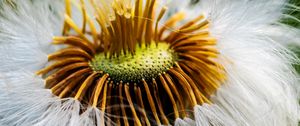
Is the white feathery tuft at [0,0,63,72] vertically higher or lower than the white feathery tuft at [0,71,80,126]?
higher

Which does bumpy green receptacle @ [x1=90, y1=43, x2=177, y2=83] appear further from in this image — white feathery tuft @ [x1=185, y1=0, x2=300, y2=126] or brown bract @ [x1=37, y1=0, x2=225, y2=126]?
white feathery tuft @ [x1=185, y1=0, x2=300, y2=126]

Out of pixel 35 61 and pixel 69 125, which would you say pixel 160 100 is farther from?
pixel 35 61

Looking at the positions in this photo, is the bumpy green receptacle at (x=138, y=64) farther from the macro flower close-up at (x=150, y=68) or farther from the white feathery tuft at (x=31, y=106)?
the white feathery tuft at (x=31, y=106)

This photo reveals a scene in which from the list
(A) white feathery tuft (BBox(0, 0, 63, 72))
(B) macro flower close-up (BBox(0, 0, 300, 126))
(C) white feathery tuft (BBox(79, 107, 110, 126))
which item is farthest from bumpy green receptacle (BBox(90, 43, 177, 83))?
(A) white feathery tuft (BBox(0, 0, 63, 72))

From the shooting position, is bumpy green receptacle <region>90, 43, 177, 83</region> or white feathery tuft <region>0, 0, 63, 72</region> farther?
white feathery tuft <region>0, 0, 63, 72</region>

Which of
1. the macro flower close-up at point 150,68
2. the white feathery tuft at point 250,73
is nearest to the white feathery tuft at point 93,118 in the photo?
the macro flower close-up at point 150,68

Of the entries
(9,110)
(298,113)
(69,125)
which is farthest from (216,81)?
(9,110)

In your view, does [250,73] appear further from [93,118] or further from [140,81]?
[93,118]
